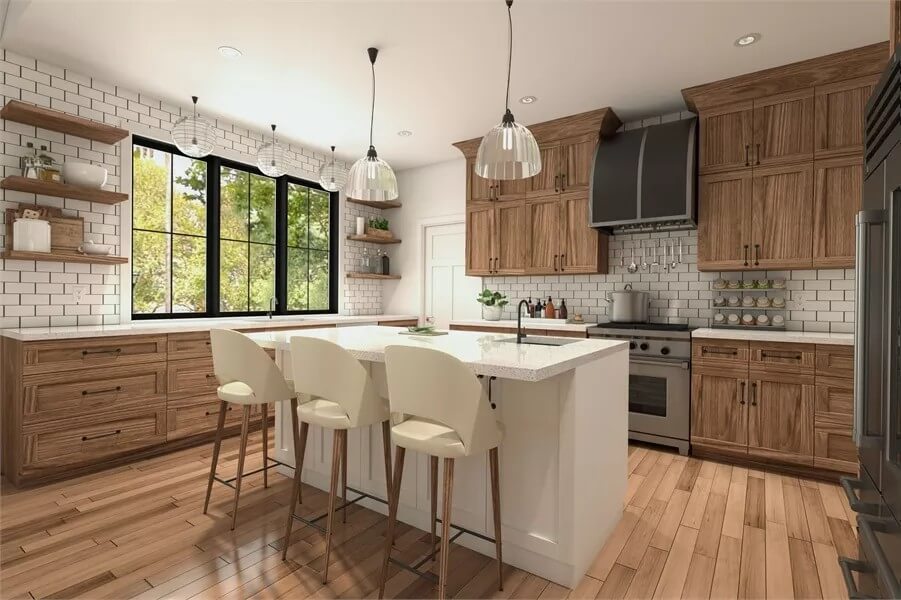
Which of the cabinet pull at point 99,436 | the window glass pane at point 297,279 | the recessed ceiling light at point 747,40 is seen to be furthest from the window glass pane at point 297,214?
the recessed ceiling light at point 747,40

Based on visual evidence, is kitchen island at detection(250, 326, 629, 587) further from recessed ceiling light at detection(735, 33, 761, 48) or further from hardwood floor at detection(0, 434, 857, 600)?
recessed ceiling light at detection(735, 33, 761, 48)

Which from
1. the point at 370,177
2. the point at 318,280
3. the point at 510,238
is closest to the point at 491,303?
the point at 510,238

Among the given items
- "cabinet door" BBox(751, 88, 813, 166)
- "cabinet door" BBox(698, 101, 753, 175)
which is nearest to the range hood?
"cabinet door" BBox(698, 101, 753, 175)

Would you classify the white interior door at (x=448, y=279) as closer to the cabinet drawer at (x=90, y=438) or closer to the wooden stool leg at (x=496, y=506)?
the cabinet drawer at (x=90, y=438)

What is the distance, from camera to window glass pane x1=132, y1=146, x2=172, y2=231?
4137 millimetres

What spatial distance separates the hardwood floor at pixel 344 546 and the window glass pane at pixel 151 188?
219 centimetres

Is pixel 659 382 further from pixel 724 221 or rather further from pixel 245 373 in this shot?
A: pixel 245 373

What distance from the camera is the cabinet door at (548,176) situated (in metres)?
4.59

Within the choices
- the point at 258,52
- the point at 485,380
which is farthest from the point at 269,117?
the point at 485,380

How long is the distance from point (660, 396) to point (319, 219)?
13.6 ft

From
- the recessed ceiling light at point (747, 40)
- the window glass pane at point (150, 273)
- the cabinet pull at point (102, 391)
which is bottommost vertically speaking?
the cabinet pull at point (102, 391)

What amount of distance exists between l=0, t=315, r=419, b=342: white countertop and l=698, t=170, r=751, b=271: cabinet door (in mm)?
3409

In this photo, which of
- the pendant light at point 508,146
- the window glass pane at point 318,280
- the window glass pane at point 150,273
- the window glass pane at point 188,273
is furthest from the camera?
the window glass pane at point 318,280

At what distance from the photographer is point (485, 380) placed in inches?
87.7
